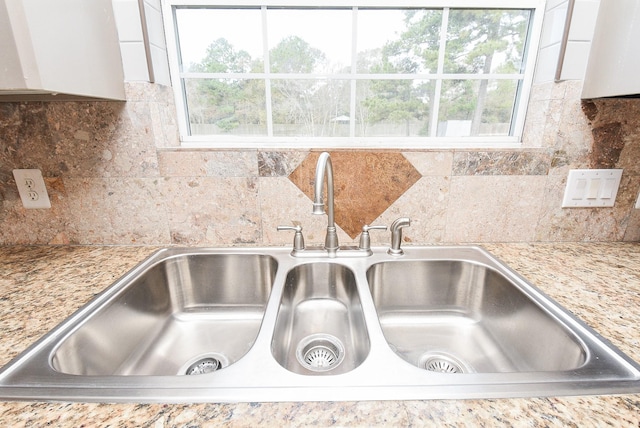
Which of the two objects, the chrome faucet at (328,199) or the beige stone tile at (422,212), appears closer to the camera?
the chrome faucet at (328,199)

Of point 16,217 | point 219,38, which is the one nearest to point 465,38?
point 219,38

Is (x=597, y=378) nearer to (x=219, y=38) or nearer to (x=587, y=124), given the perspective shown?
(x=587, y=124)

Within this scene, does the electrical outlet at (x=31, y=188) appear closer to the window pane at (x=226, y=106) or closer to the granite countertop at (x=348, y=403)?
the granite countertop at (x=348, y=403)

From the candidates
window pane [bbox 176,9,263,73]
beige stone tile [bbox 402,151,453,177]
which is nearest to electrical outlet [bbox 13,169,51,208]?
window pane [bbox 176,9,263,73]

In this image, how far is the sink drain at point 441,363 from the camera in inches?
28.8

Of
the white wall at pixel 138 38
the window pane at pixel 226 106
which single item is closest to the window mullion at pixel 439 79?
the window pane at pixel 226 106

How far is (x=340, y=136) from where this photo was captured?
1.06m

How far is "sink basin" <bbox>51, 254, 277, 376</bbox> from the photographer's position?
2.11 ft

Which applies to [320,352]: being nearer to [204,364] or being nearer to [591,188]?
[204,364]

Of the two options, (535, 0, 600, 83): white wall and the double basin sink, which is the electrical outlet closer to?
the double basin sink

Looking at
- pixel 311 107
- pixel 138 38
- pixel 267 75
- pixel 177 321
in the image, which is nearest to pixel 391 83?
pixel 311 107

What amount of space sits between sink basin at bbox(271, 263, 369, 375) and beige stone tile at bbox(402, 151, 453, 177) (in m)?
0.41

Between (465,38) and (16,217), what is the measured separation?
167 centimetres

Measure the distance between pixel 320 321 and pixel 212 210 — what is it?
512 mm
